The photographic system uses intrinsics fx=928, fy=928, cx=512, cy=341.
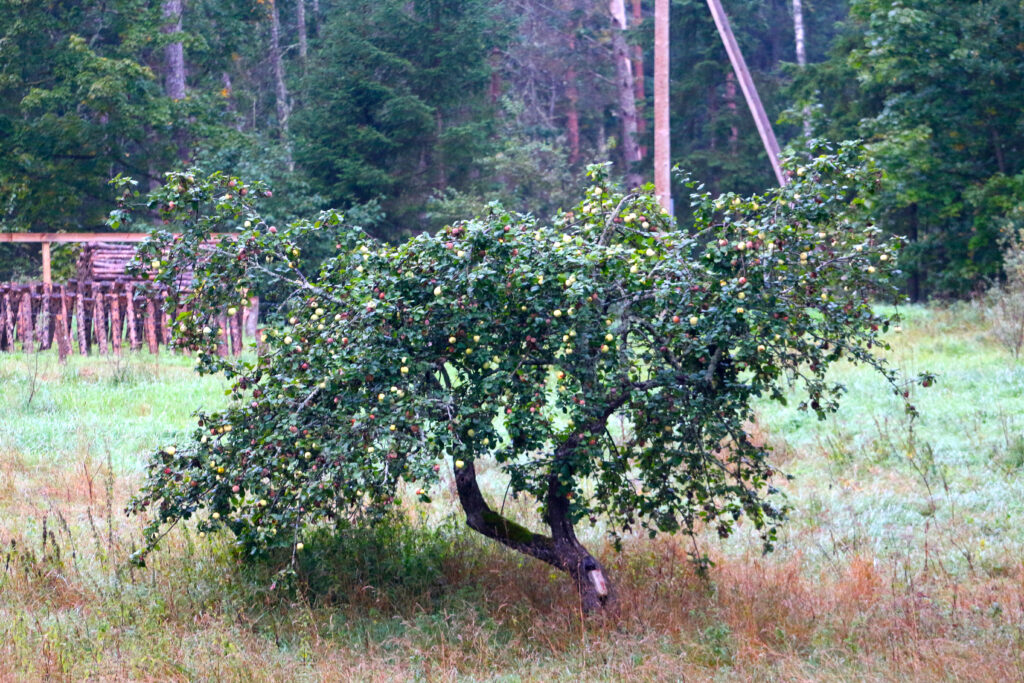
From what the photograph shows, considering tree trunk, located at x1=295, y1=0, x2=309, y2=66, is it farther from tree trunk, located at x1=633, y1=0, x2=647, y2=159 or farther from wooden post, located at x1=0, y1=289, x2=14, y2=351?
wooden post, located at x1=0, y1=289, x2=14, y2=351

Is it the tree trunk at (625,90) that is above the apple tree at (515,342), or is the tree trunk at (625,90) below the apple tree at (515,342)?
above

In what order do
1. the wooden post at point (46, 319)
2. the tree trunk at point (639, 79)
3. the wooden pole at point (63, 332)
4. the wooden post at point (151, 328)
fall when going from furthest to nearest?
1. the tree trunk at point (639, 79)
2. the wooden post at point (151, 328)
3. the wooden post at point (46, 319)
4. the wooden pole at point (63, 332)

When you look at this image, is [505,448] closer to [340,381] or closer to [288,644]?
[340,381]

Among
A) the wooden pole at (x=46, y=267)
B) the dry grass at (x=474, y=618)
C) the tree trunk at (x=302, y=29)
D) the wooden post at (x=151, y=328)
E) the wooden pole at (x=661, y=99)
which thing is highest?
the tree trunk at (x=302, y=29)

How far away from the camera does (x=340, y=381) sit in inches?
207

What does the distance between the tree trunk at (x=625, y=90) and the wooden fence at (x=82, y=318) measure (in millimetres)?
17423

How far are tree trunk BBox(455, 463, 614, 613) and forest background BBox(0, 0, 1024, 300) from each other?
1414cm

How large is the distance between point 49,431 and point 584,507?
21.7 ft

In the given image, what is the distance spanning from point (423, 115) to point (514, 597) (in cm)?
1893

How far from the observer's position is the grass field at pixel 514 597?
502cm

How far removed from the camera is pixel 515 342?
5375 millimetres

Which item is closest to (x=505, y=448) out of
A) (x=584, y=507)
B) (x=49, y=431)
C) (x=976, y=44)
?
(x=584, y=507)

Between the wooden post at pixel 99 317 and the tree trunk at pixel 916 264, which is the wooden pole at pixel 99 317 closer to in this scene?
the wooden post at pixel 99 317

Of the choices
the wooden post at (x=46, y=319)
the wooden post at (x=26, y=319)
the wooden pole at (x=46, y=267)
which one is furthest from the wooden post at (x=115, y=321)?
the wooden post at (x=26, y=319)
